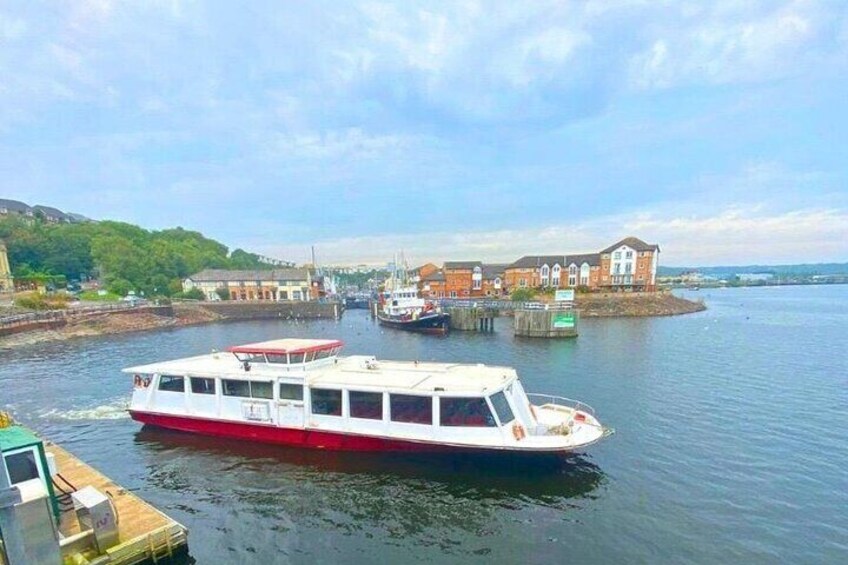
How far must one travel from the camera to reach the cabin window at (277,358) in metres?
21.4

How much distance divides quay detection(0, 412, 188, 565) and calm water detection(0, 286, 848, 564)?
1916 mm

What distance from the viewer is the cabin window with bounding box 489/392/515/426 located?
17.7 meters

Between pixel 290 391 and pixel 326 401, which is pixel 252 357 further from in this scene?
pixel 326 401

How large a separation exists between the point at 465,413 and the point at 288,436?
9.27 metres

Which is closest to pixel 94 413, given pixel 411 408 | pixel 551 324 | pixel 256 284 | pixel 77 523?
pixel 77 523

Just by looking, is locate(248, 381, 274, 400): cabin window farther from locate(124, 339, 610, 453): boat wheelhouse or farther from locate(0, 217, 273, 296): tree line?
locate(0, 217, 273, 296): tree line

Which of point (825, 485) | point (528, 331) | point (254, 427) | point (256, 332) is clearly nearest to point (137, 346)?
point (256, 332)

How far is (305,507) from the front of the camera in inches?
621

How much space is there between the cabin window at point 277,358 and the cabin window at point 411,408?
6.56 metres

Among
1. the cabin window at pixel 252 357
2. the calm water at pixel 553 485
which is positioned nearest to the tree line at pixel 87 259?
the calm water at pixel 553 485

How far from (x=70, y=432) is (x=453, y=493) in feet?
75.0

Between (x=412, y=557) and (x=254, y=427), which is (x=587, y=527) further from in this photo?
(x=254, y=427)

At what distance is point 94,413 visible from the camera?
2661cm

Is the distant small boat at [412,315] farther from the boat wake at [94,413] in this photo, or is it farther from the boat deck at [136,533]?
the boat deck at [136,533]
